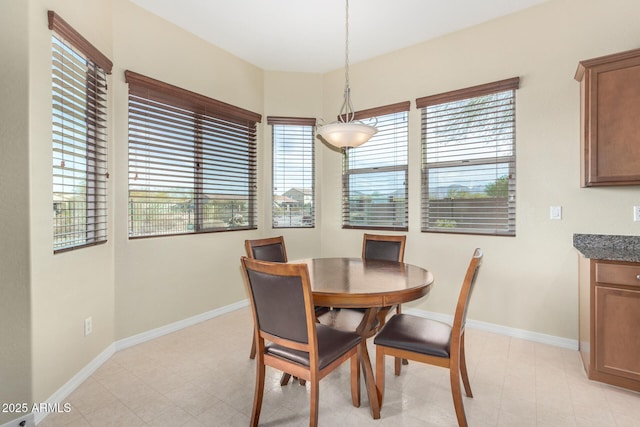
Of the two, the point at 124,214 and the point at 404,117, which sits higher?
the point at 404,117

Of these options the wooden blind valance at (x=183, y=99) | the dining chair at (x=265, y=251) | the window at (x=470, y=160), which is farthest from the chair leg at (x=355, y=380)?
the wooden blind valance at (x=183, y=99)

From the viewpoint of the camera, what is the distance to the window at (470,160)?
2875mm

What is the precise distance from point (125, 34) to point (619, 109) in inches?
152

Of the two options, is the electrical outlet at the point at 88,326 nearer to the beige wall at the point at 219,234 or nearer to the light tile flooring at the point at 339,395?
the beige wall at the point at 219,234

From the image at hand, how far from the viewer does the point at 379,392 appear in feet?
5.90

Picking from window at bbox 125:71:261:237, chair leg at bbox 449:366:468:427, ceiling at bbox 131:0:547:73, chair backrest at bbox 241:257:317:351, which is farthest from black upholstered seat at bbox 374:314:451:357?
ceiling at bbox 131:0:547:73

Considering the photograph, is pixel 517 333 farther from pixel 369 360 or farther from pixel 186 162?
pixel 186 162

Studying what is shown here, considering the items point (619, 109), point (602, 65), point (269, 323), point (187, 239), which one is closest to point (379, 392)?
point (269, 323)

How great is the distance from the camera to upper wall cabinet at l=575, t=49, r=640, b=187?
214 centimetres

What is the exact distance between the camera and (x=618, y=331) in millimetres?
1953

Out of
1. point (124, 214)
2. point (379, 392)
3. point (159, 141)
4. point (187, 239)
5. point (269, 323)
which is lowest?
point (379, 392)

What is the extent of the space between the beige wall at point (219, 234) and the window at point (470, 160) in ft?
0.30

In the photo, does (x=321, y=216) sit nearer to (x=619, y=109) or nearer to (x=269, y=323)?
(x=269, y=323)

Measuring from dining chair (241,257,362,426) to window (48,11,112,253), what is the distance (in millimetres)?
1420
